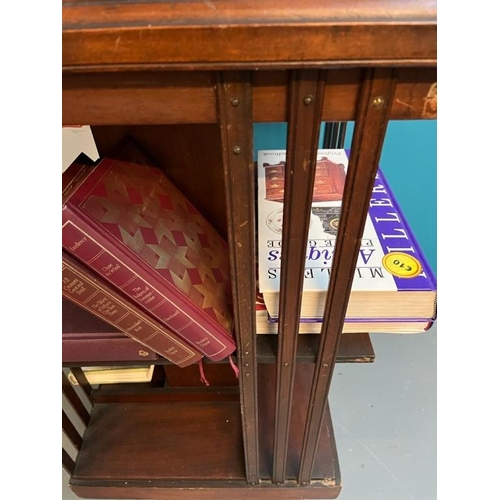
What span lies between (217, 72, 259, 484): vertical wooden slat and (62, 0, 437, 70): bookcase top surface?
0.10ft

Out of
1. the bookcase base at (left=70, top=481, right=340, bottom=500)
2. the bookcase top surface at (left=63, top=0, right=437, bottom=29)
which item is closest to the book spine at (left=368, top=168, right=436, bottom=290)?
Result: the bookcase top surface at (left=63, top=0, right=437, bottom=29)

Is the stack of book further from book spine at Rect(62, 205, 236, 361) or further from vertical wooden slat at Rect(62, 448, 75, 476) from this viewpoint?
vertical wooden slat at Rect(62, 448, 75, 476)

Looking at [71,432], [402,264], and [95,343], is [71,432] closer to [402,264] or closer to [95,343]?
[95,343]

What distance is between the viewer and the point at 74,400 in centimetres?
89

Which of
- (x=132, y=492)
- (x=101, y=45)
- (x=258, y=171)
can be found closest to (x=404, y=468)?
(x=132, y=492)

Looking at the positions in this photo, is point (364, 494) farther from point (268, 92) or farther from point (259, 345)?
point (268, 92)

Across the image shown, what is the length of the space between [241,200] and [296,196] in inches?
1.9

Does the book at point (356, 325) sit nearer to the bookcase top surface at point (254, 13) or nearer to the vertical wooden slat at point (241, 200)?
the vertical wooden slat at point (241, 200)

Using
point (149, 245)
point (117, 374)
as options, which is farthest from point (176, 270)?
point (117, 374)

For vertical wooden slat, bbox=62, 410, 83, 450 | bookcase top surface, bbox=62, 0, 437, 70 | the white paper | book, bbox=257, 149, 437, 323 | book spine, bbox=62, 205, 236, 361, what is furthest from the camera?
vertical wooden slat, bbox=62, 410, 83, 450

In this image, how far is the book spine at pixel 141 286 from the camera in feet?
1.41

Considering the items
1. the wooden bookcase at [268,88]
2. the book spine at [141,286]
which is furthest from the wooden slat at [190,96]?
the book spine at [141,286]

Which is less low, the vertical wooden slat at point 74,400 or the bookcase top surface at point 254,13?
the bookcase top surface at point 254,13

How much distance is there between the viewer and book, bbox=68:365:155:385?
2.89ft
